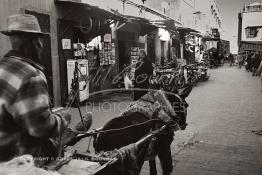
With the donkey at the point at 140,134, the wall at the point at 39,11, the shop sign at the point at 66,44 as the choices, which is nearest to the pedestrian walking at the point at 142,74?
the wall at the point at 39,11

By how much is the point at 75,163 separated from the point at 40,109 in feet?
2.94

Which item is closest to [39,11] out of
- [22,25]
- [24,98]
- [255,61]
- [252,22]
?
[22,25]

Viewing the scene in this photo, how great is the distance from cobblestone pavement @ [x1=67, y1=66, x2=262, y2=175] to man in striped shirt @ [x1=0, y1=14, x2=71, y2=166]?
3.47 metres

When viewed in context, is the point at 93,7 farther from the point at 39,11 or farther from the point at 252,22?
the point at 252,22

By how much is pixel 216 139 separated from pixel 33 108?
618 cm

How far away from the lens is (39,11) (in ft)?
37.5

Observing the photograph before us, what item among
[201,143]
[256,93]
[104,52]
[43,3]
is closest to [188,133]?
[201,143]

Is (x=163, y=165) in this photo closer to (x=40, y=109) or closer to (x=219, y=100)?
(x=40, y=109)

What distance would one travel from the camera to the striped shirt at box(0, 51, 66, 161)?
2527mm

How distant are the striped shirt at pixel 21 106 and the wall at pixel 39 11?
7662mm

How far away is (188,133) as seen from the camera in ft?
28.3

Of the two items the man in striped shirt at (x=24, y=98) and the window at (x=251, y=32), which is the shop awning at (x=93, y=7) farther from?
the window at (x=251, y=32)

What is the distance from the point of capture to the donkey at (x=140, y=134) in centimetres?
433

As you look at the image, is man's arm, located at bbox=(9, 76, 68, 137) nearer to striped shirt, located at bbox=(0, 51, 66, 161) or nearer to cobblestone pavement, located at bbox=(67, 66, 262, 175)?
striped shirt, located at bbox=(0, 51, 66, 161)
